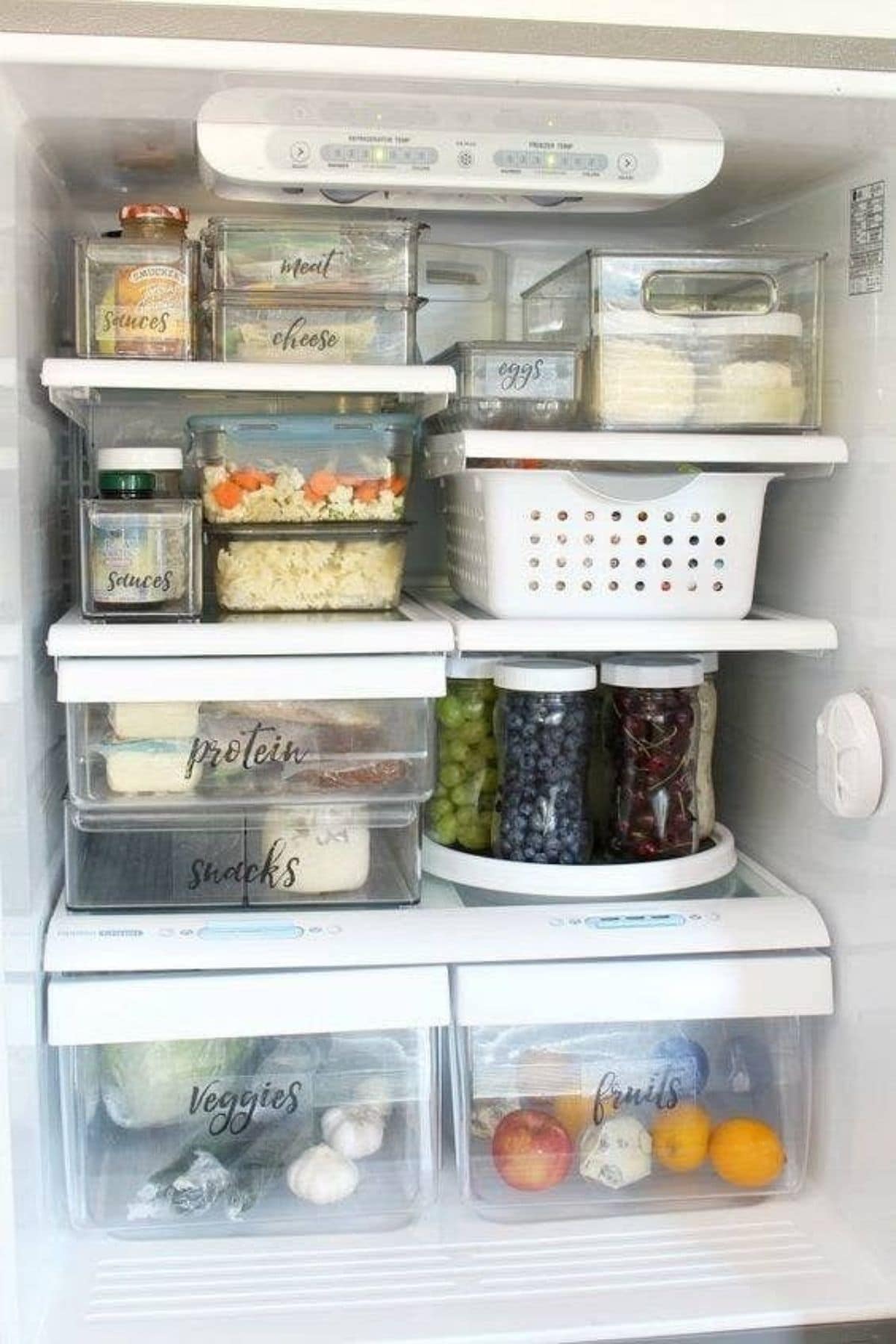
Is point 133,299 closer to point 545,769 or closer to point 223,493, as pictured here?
point 223,493

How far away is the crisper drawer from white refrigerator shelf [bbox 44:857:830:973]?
101 mm

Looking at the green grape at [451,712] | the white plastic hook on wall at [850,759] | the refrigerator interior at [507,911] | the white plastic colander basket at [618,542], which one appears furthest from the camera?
the green grape at [451,712]

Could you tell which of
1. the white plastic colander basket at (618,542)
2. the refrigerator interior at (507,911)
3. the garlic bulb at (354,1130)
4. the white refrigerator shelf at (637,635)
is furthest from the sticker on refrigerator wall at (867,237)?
the garlic bulb at (354,1130)

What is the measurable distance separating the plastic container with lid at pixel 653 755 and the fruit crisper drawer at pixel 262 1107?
0.81ft

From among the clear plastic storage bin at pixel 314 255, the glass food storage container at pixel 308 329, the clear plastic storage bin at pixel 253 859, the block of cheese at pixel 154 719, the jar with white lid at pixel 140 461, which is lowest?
the clear plastic storage bin at pixel 253 859

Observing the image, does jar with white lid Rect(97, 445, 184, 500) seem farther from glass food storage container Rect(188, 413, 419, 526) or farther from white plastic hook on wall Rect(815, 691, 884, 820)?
white plastic hook on wall Rect(815, 691, 884, 820)

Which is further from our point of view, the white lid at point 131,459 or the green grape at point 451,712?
Result: the green grape at point 451,712

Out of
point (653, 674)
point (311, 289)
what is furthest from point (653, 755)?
point (311, 289)

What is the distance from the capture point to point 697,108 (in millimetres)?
1150

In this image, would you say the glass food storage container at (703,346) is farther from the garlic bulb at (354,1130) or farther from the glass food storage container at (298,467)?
the garlic bulb at (354,1130)

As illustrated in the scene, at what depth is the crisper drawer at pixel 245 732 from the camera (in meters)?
1.26

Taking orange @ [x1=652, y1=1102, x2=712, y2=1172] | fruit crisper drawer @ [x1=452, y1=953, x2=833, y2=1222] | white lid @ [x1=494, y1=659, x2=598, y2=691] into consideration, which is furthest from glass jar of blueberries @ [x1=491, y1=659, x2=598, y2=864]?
orange @ [x1=652, y1=1102, x2=712, y2=1172]

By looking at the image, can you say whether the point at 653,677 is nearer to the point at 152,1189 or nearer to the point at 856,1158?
the point at 856,1158

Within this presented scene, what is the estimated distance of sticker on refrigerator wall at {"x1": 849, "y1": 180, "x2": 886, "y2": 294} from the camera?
123 cm
